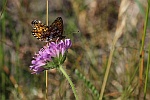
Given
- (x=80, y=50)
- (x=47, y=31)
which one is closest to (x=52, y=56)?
(x=47, y=31)

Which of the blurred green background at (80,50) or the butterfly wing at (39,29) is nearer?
the butterfly wing at (39,29)

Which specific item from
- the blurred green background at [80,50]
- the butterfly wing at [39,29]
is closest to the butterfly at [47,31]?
the butterfly wing at [39,29]

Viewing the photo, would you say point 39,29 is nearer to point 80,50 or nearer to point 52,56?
point 52,56

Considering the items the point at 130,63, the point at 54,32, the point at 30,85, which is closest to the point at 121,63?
the point at 130,63

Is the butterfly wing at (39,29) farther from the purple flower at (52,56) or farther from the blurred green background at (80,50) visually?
the blurred green background at (80,50)

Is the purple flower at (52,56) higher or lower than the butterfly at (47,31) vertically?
lower

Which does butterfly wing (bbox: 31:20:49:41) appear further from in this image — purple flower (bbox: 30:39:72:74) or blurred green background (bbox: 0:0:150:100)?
blurred green background (bbox: 0:0:150:100)
